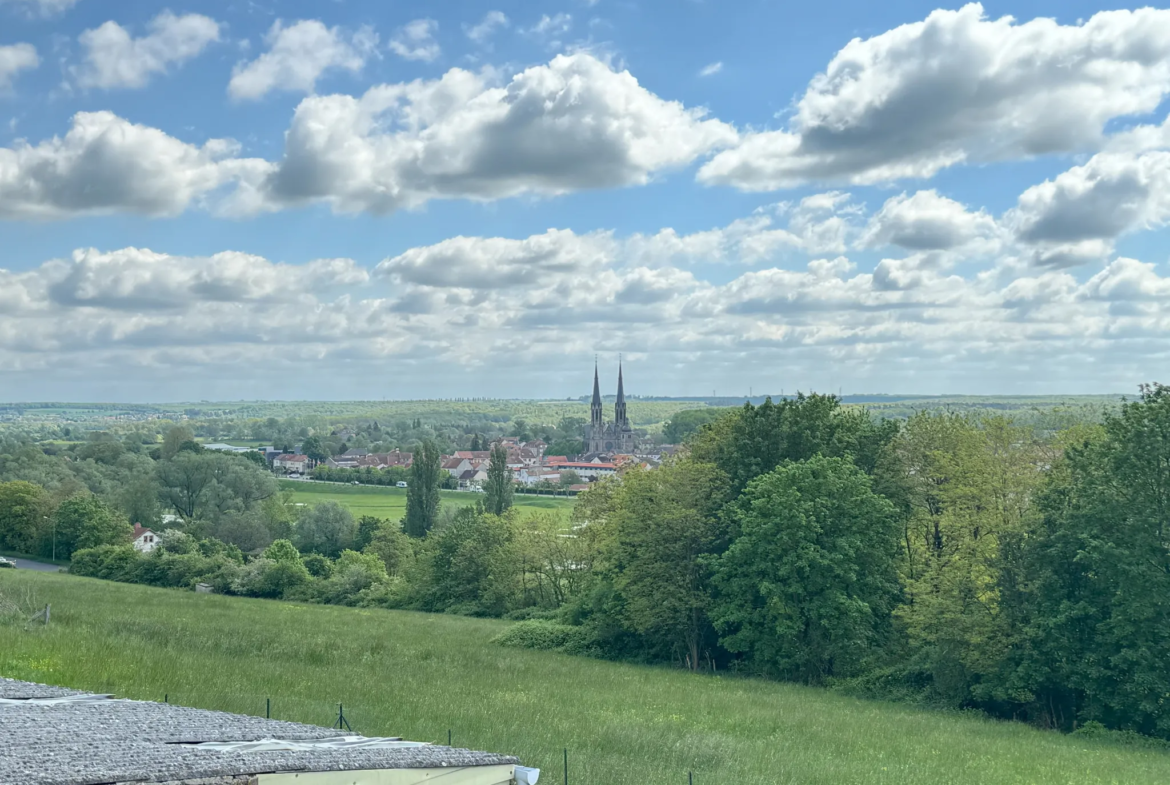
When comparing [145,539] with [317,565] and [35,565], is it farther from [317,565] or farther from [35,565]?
[317,565]

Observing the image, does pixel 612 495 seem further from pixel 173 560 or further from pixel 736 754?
pixel 173 560

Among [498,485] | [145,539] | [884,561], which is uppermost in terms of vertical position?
[884,561]

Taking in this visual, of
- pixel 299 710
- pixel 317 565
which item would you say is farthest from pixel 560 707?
pixel 317 565

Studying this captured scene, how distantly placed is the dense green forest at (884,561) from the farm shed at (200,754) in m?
26.0

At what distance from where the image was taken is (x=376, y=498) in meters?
153

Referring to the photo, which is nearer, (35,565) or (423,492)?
(35,565)

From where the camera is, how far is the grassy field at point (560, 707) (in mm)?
19828

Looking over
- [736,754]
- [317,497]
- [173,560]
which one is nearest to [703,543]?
[736,754]

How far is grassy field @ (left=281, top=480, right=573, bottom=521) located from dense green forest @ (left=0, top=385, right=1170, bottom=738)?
65334 mm

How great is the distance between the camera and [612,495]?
5147cm

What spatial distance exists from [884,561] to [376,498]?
406 ft

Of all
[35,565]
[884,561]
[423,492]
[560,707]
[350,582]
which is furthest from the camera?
[423,492]

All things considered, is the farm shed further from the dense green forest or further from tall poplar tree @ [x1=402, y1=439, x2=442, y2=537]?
tall poplar tree @ [x1=402, y1=439, x2=442, y2=537]

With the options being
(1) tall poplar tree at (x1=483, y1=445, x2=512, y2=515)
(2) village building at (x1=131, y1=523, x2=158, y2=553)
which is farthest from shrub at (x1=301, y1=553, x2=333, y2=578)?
(2) village building at (x1=131, y1=523, x2=158, y2=553)
